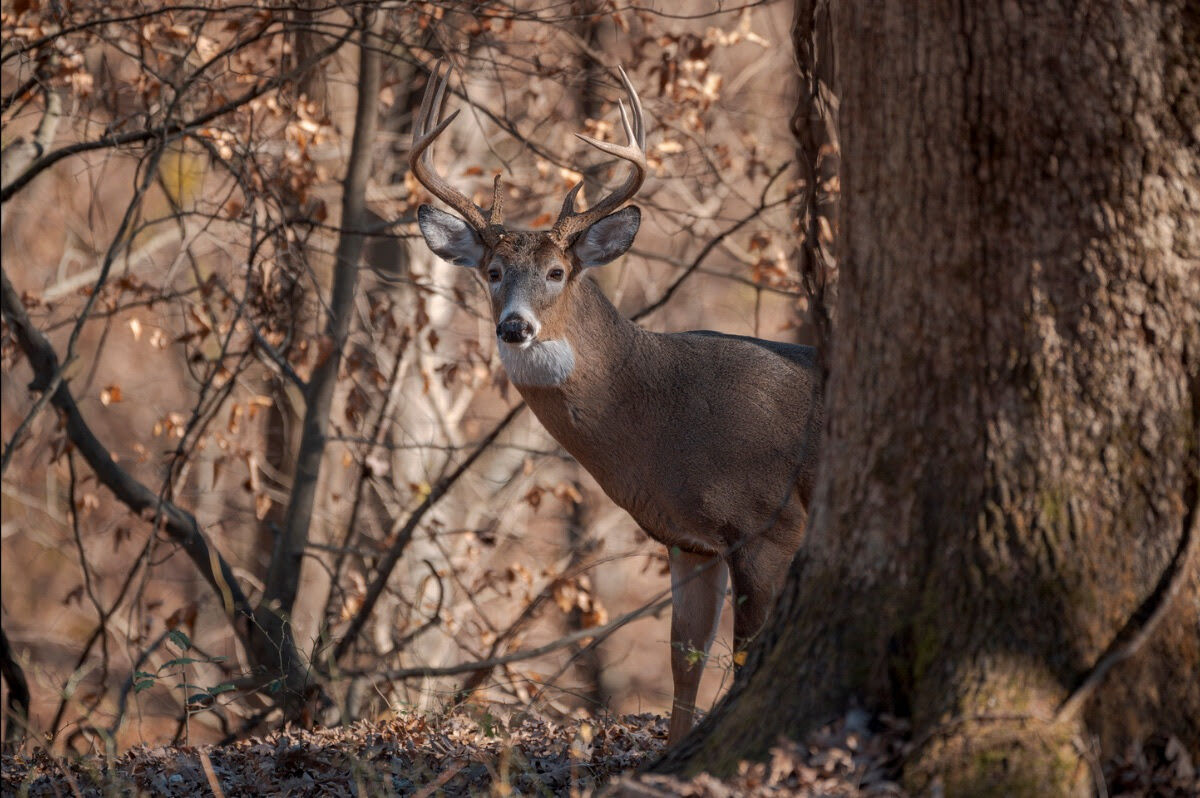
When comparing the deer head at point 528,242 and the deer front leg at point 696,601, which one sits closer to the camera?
the deer head at point 528,242

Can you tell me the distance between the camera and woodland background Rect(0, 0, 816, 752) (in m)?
7.44

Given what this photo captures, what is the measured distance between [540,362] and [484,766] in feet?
6.86

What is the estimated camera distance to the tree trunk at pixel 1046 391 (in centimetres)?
334

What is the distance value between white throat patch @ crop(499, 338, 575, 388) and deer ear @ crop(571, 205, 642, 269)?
549 mm

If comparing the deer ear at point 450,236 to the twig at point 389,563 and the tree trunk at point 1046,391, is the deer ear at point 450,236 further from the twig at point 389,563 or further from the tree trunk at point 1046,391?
the tree trunk at point 1046,391

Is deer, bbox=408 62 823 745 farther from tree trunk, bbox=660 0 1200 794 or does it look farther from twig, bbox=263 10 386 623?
tree trunk, bbox=660 0 1200 794

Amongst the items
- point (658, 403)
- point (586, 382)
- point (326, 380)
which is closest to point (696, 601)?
point (658, 403)

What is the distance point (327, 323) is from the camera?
27.6ft

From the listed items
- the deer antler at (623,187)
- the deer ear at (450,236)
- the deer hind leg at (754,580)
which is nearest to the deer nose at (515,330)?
the deer antler at (623,187)

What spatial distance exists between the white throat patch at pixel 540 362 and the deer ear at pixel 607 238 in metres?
0.55

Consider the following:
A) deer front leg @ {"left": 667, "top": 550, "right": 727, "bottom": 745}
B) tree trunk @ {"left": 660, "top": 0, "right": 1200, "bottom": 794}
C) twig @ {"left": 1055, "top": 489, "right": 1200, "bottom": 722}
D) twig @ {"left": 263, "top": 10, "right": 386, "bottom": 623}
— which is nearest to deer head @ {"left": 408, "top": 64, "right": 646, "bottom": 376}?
deer front leg @ {"left": 667, "top": 550, "right": 727, "bottom": 745}

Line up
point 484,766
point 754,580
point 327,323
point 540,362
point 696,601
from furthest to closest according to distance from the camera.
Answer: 1. point 327,323
2. point 696,601
3. point 540,362
4. point 754,580
5. point 484,766

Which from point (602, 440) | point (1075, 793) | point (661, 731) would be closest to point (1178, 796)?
point (1075, 793)

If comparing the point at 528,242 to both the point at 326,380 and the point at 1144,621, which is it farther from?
the point at 1144,621
